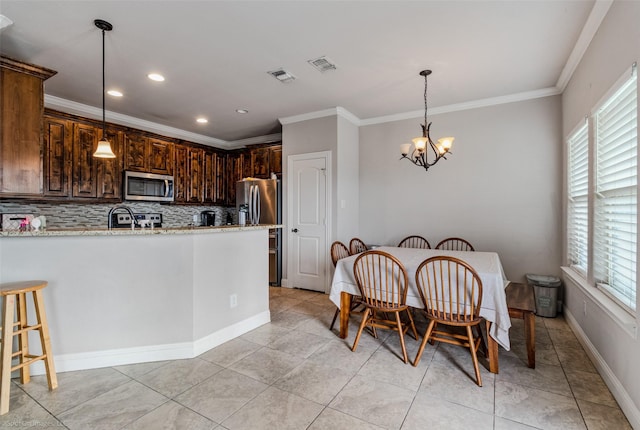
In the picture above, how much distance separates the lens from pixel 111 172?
4.32m

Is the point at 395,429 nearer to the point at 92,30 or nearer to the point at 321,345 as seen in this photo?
the point at 321,345

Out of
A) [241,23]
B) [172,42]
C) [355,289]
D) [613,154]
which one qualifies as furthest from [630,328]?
[172,42]

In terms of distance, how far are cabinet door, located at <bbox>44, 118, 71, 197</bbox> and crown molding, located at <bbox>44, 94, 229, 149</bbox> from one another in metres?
0.37

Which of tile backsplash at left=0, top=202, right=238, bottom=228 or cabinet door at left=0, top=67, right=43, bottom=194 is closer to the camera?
cabinet door at left=0, top=67, right=43, bottom=194

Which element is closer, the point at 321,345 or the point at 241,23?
the point at 241,23

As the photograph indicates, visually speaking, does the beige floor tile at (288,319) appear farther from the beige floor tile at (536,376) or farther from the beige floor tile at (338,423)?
the beige floor tile at (536,376)

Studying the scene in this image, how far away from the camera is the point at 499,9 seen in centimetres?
223

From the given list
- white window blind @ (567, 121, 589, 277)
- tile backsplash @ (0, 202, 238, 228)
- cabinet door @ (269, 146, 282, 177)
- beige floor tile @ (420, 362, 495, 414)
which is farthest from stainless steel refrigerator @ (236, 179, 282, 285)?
white window blind @ (567, 121, 589, 277)

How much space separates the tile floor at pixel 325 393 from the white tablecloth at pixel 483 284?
42cm

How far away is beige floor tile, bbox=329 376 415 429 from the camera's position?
5.90ft

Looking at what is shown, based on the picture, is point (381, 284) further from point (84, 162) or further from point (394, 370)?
point (84, 162)

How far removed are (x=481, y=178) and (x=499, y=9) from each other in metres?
2.29

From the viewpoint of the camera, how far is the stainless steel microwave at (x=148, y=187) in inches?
176

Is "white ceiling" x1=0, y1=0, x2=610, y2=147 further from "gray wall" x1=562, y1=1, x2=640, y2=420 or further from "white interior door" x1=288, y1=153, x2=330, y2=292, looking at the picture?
"white interior door" x1=288, y1=153, x2=330, y2=292
